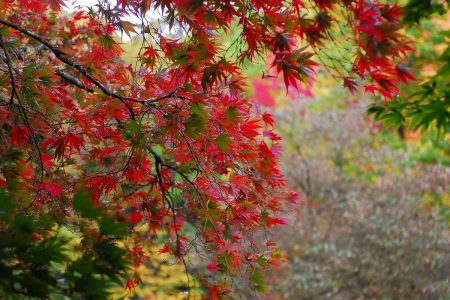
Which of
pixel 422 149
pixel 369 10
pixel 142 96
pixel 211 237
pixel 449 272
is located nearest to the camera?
pixel 369 10

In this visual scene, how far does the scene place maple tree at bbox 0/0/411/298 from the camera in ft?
8.34

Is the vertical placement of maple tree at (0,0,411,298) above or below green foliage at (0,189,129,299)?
above

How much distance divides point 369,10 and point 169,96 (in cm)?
116

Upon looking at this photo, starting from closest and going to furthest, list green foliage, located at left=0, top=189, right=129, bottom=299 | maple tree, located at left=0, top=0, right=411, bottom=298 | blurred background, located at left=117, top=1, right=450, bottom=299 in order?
1. green foliage, located at left=0, top=189, right=129, bottom=299
2. maple tree, located at left=0, top=0, right=411, bottom=298
3. blurred background, located at left=117, top=1, right=450, bottom=299

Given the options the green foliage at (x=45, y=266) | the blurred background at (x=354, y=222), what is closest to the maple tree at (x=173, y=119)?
the green foliage at (x=45, y=266)

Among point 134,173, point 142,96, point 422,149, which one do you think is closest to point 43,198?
point 134,173

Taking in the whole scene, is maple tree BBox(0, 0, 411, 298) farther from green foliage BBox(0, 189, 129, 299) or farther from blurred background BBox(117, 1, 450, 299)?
blurred background BBox(117, 1, 450, 299)

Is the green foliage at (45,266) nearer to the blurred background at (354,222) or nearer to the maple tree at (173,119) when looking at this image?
the maple tree at (173,119)

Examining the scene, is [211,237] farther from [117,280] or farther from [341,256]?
[341,256]

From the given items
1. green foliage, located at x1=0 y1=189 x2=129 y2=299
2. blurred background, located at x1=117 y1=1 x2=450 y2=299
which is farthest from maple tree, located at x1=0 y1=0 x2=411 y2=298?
blurred background, located at x1=117 y1=1 x2=450 y2=299

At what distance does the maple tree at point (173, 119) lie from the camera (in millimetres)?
2543

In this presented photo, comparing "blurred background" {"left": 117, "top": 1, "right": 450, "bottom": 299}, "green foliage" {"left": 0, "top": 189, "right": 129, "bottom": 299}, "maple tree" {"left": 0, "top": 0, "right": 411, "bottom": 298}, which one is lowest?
"green foliage" {"left": 0, "top": 189, "right": 129, "bottom": 299}

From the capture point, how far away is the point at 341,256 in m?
7.51

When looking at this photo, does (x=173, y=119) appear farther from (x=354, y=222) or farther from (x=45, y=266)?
(x=354, y=222)
